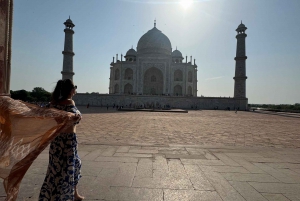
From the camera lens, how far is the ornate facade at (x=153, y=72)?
114 feet

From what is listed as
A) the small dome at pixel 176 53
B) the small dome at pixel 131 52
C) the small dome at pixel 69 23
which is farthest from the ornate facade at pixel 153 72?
the small dome at pixel 69 23

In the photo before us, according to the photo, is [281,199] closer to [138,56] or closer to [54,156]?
[54,156]

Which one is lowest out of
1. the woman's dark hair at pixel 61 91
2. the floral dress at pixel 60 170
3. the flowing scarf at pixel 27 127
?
the floral dress at pixel 60 170

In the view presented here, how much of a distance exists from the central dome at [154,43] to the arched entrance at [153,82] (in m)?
3.78

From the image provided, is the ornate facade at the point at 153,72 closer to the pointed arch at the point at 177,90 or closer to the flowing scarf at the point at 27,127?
the pointed arch at the point at 177,90

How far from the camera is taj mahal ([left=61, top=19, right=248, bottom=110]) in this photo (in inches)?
1122

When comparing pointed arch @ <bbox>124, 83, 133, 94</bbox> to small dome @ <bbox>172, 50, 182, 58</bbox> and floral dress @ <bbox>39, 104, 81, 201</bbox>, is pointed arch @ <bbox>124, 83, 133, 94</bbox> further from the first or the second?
floral dress @ <bbox>39, 104, 81, 201</bbox>

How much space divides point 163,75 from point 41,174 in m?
32.8

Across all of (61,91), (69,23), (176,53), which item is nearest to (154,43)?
(176,53)

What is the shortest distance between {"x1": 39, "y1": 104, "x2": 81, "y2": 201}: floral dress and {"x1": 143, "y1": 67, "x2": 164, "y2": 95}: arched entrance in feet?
115

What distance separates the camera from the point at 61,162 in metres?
1.77

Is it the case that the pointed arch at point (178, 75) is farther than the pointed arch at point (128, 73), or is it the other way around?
the pointed arch at point (128, 73)

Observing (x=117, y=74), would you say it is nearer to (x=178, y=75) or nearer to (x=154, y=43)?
(x=154, y=43)

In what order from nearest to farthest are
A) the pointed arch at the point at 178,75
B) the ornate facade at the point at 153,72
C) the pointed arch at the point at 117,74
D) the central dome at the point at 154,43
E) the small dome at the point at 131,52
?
the ornate facade at the point at 153,72 → the central dome at the point at 154,43 → the pointed arch at the point at 178,75 → the pointed arch at the point at 117,74 → the small dome at the point at 131,52
